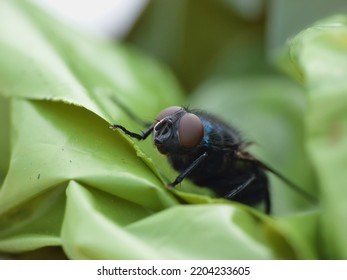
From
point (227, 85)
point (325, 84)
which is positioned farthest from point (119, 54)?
point (325, 84)

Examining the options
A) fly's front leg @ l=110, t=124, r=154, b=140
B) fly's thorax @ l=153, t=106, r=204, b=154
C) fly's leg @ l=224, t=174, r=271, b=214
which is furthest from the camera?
fly's leg @ l=224, t=174, r=271, b=214

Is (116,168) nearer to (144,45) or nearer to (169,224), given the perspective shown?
(169,224)

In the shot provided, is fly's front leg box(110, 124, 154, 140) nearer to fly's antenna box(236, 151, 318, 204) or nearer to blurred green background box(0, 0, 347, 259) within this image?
blurred green background box(0, 0, 347, 259)

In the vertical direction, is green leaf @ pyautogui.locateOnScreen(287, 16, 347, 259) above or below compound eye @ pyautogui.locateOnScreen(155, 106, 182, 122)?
above

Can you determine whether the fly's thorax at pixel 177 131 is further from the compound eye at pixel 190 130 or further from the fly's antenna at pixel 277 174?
the fly's antenna at pixel 277 174

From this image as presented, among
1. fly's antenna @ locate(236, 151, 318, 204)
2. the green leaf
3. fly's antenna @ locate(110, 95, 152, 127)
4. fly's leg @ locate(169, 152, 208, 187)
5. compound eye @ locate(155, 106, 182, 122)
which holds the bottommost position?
fly's antenna @ locate(236, 151, 318, 204)

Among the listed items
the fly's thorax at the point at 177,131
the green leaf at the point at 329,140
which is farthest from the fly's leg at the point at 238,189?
the green leaf at the point at 329,140

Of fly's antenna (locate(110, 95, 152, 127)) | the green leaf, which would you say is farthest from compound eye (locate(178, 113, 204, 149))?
the green leaf

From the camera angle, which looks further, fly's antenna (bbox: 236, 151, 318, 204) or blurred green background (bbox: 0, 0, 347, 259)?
fly's antenna (bbox: 236, 151, 318, 204)
